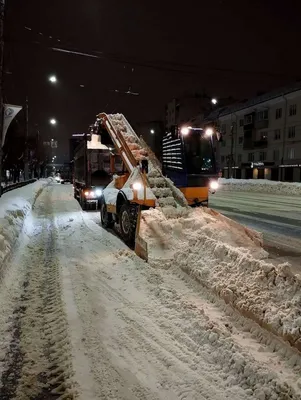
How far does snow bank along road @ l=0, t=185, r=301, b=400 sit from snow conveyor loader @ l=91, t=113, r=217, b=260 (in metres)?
1.86

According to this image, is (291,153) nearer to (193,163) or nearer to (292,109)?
(292,109)

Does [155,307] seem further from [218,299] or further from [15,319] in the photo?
[15,319]

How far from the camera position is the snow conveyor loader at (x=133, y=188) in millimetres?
8727

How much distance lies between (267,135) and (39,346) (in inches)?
2185

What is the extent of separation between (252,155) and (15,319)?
58108 millimetres

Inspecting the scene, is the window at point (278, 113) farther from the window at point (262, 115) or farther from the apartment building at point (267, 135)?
the window at point (262, 115)

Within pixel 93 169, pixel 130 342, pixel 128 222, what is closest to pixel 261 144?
pixel 93 169

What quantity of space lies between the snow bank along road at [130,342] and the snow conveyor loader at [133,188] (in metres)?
1.86

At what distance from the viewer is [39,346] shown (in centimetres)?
415

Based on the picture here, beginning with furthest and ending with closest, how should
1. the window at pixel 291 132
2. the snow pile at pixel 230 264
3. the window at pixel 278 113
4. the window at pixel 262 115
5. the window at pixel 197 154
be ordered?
the window at pixel 262 115 → the window at pixel 278 113 → the window at pixel 291 132 → the window at pixel 197 154 → the snow pile at pixel 230 264

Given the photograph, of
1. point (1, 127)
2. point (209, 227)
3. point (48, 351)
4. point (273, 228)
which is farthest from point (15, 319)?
point (1, 127)

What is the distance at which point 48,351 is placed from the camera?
4.04 meters

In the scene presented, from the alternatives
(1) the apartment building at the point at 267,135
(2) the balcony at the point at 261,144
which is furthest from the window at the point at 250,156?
(2) the balcony at the point at 261,144

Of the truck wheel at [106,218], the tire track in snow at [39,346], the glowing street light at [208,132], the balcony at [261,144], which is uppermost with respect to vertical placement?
the balcony at [261,144]
